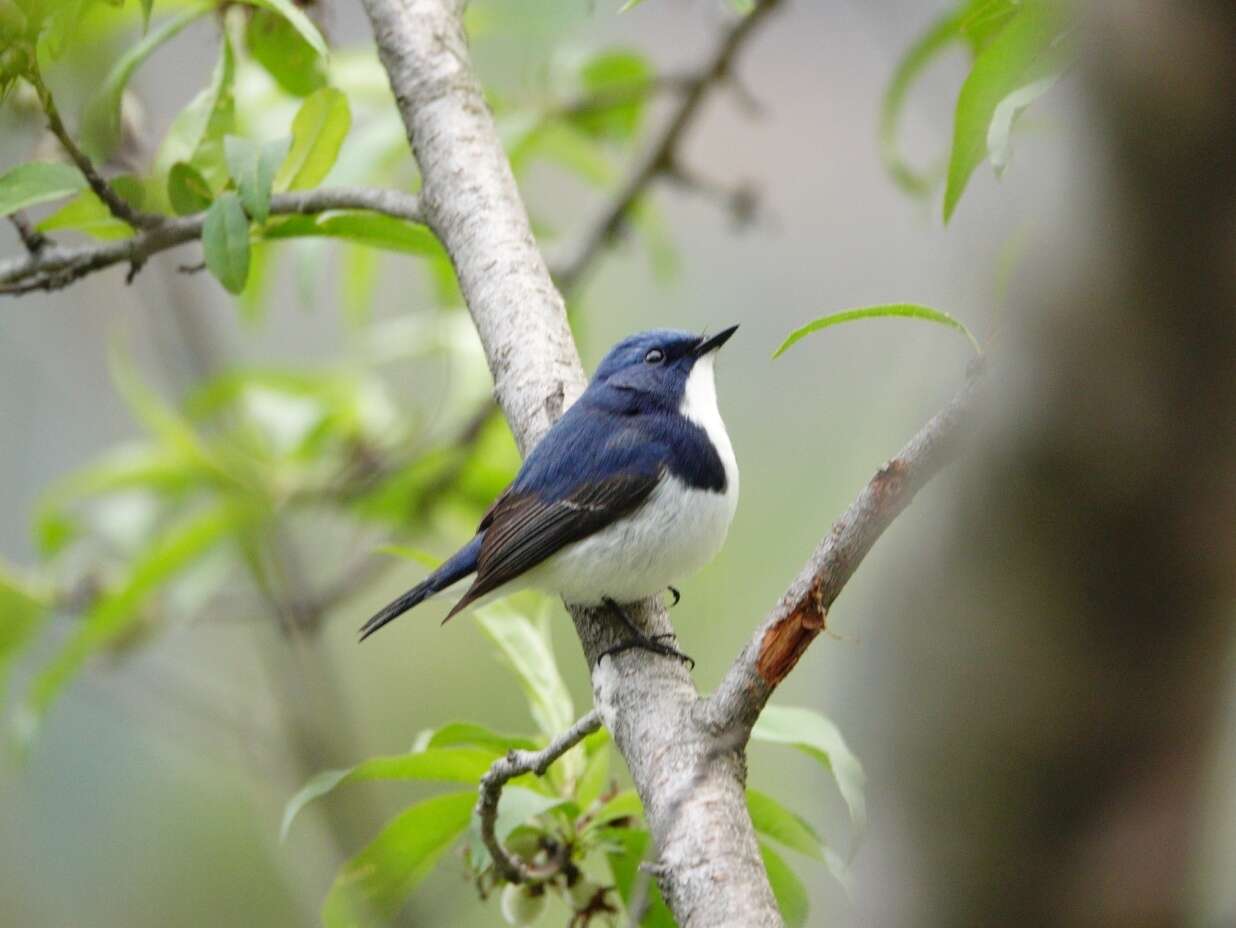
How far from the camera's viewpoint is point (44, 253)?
9.04 feet

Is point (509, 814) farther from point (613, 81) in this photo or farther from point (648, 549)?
point (613, 81)

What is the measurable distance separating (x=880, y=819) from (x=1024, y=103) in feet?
5.23

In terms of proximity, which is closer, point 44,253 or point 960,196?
point 960,196

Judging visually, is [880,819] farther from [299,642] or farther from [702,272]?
[702,272]

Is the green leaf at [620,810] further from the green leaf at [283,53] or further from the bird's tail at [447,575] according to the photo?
the green leaf at [283,53]

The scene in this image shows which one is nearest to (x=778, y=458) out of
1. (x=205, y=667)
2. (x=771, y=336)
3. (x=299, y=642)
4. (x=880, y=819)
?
(x=771, y=336)

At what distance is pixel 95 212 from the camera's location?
9.24ft

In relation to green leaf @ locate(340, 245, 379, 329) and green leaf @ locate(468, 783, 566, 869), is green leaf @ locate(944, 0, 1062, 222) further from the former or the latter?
green leaf @ locate(340, 245, 379, 329)

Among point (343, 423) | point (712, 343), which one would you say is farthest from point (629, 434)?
point (343, 423)

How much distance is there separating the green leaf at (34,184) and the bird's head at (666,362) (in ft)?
4.91

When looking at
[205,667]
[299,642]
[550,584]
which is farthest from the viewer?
[205,667]

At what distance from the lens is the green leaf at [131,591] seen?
3764 mm

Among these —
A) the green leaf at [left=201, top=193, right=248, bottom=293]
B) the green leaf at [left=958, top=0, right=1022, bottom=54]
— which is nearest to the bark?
the green leaf at [left=201, top=193, right=248, bottom=293]

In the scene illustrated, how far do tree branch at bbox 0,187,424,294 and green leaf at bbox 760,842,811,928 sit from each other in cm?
162
